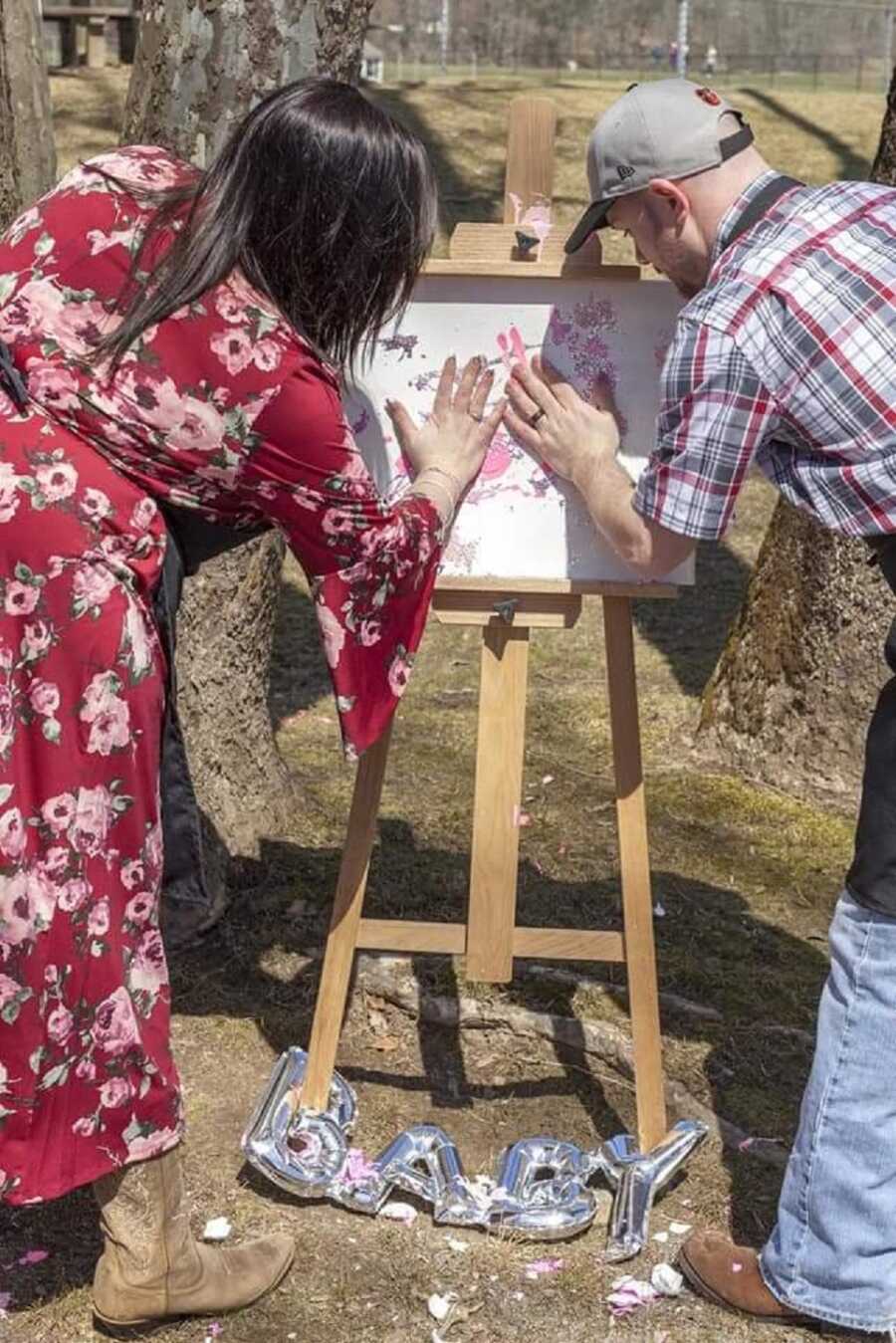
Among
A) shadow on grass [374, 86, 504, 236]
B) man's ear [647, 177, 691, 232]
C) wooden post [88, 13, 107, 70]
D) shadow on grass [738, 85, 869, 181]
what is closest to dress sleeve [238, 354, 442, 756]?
man's ear [647, 177, 691, 232]

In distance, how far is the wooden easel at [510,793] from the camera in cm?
293

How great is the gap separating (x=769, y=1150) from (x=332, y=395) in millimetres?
1676

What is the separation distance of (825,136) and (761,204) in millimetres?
12492

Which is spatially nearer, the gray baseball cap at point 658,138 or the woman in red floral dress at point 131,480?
the woman in red floral dress at point 131,480

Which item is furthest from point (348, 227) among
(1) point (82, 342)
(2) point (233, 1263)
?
(2) point (233, 1263)

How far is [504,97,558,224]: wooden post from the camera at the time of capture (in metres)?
2.92

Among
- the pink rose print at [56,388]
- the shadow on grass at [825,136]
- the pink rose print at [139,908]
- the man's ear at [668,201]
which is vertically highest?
the man's ear at [668,201]

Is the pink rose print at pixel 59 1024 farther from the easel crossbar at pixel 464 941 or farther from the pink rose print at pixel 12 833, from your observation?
the easel crossbar at pixel 464 941

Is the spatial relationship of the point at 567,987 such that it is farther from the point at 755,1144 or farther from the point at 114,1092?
the point at 114,1092

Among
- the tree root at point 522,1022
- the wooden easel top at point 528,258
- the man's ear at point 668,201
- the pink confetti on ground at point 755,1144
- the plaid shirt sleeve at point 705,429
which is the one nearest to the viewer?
the plaid shirt sleeve at point 705,429

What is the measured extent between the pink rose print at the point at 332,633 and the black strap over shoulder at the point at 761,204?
76 cm

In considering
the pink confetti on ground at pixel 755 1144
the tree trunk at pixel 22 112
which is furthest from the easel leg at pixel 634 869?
the tree trunk at pixel 22 112

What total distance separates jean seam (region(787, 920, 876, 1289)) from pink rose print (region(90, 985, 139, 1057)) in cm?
99

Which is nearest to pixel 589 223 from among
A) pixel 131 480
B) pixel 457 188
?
pixel 131 480
